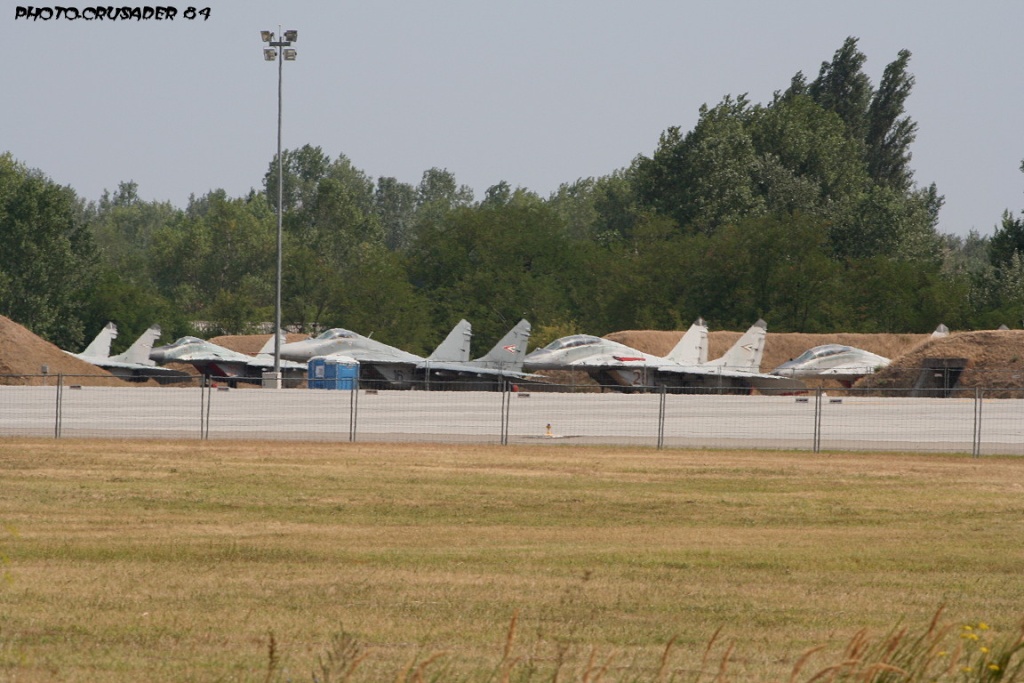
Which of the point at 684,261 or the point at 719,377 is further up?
the point at 684,261

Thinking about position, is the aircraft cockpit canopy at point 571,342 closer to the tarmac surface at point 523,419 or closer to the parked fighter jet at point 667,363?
the parked fighter jet at point 667,363

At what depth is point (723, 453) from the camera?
74.7 feet

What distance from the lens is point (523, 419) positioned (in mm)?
28938

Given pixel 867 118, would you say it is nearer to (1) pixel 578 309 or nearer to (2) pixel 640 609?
(1) pixel 578 309

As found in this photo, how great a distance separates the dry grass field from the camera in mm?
6859

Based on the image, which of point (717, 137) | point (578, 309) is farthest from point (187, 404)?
point (717, 137)

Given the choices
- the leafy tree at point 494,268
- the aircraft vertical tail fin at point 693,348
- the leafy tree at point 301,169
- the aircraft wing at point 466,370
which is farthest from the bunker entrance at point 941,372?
the leafy tree at point 301,169

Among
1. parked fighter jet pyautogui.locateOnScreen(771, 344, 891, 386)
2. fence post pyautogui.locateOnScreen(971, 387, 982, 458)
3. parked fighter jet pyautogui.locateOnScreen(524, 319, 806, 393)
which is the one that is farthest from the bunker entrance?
fence post pyautogui.locateOnScreen(971, 387, 982, 458)

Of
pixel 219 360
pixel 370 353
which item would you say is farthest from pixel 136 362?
pixel 370 353

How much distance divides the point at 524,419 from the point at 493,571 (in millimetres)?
18911

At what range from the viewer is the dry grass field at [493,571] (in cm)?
686

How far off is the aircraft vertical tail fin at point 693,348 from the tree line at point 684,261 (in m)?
15.6

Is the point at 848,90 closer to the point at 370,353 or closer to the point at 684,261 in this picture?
the point at 684,261

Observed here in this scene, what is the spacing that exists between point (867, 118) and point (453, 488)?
3719 inches
